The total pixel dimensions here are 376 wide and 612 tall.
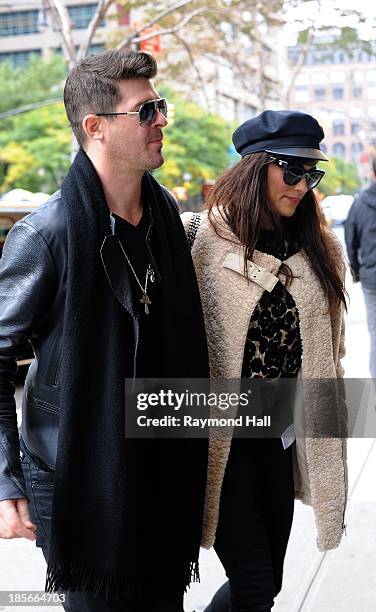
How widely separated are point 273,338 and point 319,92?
474 feet

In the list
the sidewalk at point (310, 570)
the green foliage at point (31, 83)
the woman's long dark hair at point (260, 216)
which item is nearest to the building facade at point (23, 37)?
the green foliage at point (31, 83)

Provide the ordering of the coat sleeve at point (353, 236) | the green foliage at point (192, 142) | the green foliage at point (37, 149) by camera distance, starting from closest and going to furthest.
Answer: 1. the coat sleeve at point (353, 236)
2. the green foliage at point (37, 149)
3. the green foliage at point (192, 142)

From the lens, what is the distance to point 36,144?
130 feet

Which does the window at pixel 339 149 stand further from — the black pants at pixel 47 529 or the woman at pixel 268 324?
the black pants at pixel 47 529

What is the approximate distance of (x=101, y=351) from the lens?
2244mm

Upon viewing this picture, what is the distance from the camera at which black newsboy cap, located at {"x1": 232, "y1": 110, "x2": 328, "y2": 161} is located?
2.70 metres

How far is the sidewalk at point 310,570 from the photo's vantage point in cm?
386

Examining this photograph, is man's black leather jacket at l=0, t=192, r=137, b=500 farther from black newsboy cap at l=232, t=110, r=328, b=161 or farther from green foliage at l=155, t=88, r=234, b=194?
green foliage at l=155, t=88, r=234, b=194

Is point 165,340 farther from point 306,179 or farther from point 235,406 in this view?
point 306,179

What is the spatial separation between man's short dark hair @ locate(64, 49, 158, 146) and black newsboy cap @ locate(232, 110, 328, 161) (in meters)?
0.49

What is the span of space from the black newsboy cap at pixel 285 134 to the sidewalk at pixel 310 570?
2003mm

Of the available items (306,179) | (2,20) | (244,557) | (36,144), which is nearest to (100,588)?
(244,557)

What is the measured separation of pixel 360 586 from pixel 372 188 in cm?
368

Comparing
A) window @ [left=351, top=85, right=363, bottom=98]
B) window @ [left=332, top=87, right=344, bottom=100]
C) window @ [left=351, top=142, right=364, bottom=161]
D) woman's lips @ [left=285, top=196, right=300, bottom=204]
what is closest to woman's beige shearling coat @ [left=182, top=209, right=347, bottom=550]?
woman's lips @ [left=285, top=196, right=300, bottom=204]
